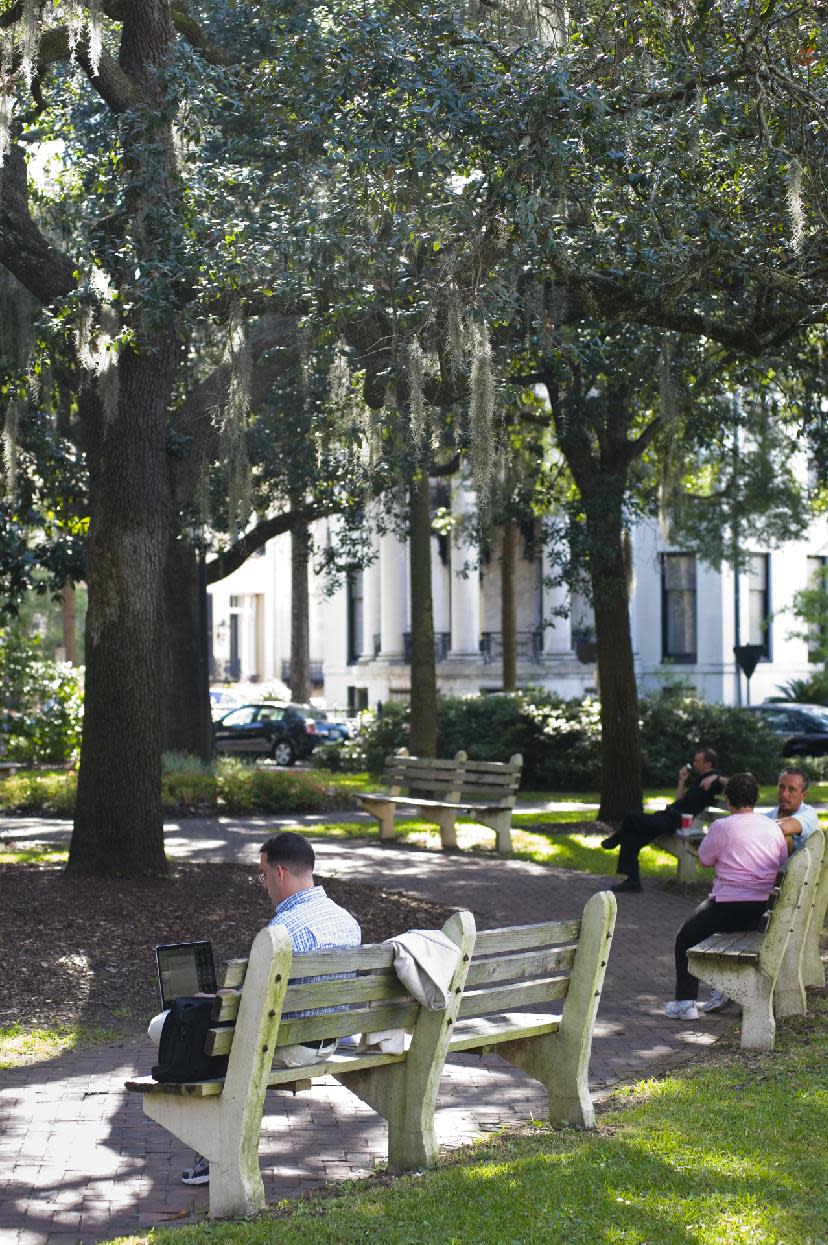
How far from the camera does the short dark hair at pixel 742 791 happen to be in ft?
30.4

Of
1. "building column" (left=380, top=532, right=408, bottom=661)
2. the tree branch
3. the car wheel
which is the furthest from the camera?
"building column" (left=380, top=532, right=408, bottom=661)

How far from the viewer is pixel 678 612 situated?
47.1 metres

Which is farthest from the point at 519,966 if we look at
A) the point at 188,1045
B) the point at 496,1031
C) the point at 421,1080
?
the point at 188,1045

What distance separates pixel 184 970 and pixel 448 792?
12.9 meters

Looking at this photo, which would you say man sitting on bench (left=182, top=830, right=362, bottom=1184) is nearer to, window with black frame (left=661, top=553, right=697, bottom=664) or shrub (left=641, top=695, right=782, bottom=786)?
shrub (left=641, top=695, right=782, bottom=786)

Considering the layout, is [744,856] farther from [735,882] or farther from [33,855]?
[33,855]

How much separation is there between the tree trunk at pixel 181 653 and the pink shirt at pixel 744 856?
16.0 metres

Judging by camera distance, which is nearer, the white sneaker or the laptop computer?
the laptop computer

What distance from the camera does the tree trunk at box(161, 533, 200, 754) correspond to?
80.3 feet

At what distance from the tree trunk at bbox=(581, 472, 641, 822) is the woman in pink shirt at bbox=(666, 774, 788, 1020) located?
10.0 m

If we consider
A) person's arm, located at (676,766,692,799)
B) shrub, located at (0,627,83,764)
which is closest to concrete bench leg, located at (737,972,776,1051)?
person's arm, located at (676,766,692,799)

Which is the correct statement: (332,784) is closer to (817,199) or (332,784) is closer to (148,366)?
(148,366)

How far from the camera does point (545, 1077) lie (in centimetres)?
659

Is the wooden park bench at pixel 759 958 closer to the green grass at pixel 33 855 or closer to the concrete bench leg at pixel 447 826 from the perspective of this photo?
the green grass at pixel 33 855
